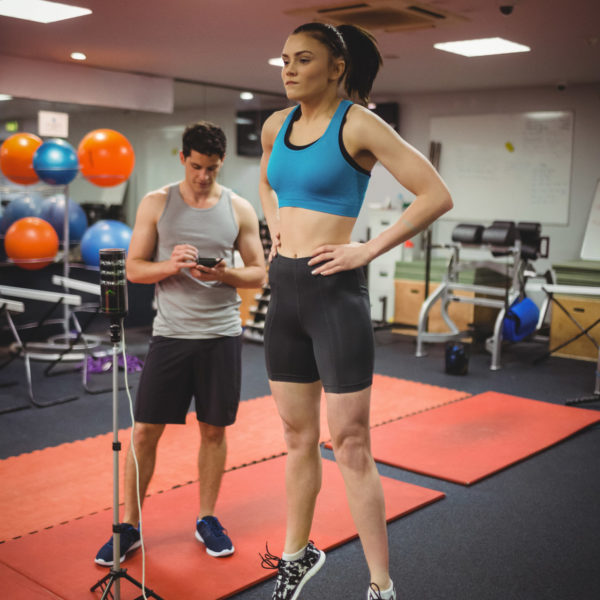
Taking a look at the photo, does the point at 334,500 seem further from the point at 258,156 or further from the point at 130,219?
the point at 258,156

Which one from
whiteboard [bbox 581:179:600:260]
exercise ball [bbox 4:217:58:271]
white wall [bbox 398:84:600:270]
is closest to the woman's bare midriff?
exercise ball [bbox 4:217:58:271]

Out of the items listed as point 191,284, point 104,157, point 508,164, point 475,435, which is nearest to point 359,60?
point 191,284

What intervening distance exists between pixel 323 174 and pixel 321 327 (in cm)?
39

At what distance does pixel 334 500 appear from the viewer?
311 centimetres

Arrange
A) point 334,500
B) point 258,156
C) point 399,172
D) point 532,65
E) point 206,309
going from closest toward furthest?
point 399,172 → point 206,309 → point 334,500 → point 532,65 → point 258,156

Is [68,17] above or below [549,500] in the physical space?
above

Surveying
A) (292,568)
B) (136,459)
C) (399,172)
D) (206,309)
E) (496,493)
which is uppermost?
(399,172)

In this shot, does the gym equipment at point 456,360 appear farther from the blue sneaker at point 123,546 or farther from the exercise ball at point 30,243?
the blue sneaker at point 123,546

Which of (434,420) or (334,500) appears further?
(434,420)

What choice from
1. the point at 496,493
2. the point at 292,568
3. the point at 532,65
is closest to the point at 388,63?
the point at 532,65

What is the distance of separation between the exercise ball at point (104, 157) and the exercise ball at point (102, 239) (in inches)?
13.7

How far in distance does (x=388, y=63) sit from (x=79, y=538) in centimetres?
493

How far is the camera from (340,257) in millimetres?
1859

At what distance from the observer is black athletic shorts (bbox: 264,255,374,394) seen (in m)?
1.89
